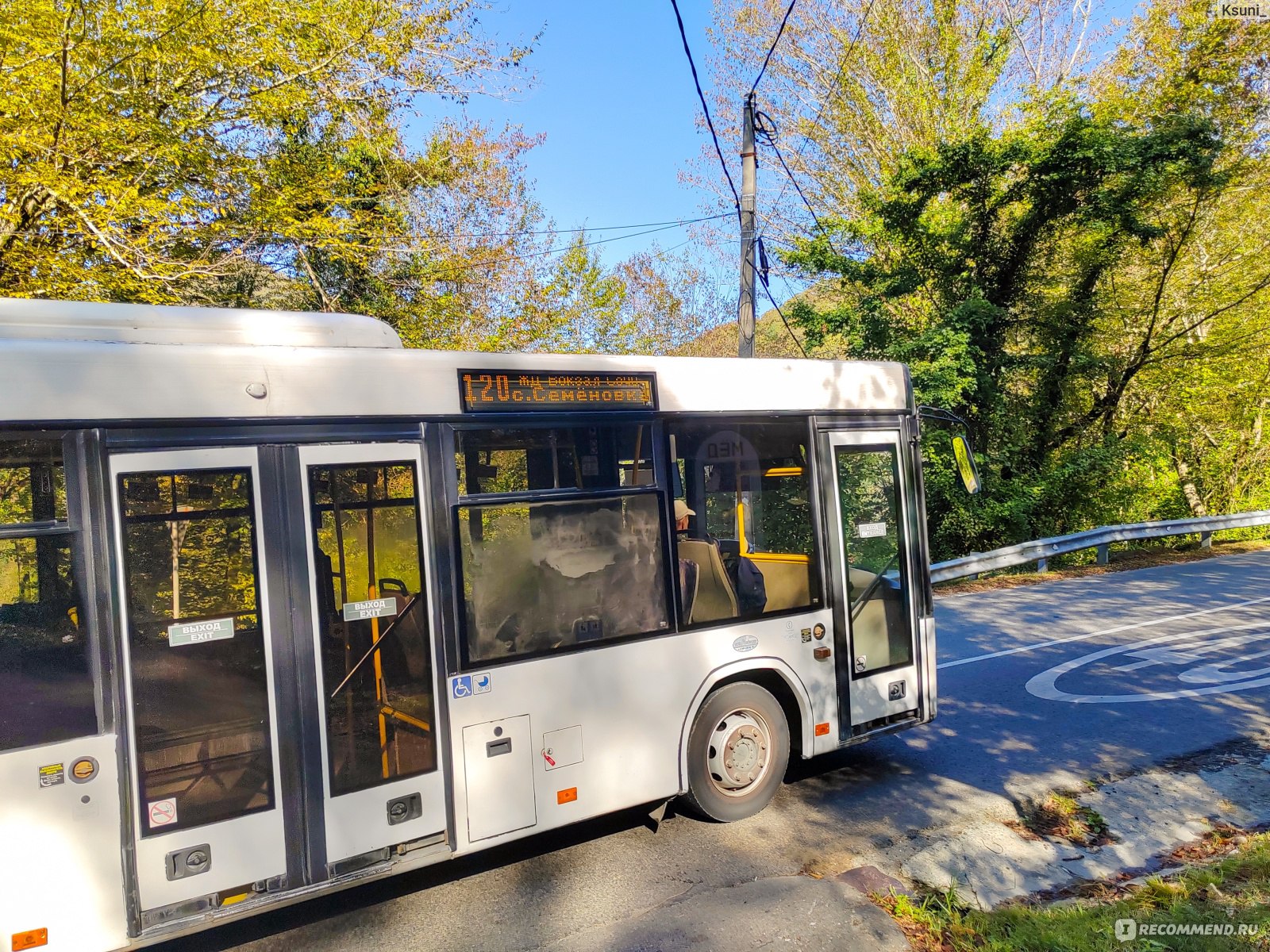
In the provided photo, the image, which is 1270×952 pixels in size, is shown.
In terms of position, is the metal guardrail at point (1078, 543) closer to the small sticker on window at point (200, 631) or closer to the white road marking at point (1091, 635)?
the white road marking at point (1091, 635)

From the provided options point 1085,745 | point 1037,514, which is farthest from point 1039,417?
point 1085,745

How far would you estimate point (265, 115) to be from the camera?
10.2 meters

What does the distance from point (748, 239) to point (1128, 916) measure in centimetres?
1005

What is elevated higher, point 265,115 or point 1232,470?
point 265,115

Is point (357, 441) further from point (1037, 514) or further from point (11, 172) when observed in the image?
point (1037, 514)

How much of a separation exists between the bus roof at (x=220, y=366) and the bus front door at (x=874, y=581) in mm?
1788

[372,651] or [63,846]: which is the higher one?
[372,651]

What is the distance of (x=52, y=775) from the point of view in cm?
339

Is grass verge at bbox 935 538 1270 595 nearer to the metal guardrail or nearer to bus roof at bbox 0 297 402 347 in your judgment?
the metal guardrail

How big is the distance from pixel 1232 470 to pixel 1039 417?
8611 millimetres

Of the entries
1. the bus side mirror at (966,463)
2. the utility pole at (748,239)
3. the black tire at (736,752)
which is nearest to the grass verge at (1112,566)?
the utility pole at (748,239)

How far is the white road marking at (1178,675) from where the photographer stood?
7.82 meters

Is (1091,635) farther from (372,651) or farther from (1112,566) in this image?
(372,651)

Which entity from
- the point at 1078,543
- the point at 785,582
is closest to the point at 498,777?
the point at 785,582
